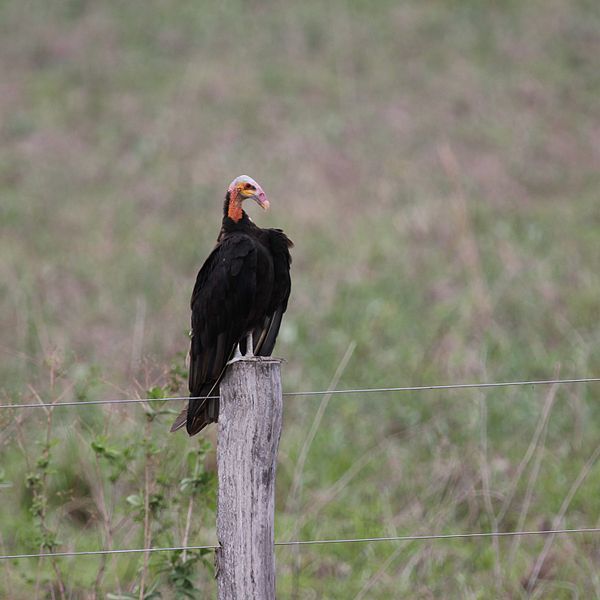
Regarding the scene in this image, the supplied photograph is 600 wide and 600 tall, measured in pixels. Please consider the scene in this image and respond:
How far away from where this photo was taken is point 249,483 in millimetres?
2307

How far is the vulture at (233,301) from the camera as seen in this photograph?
2861mm

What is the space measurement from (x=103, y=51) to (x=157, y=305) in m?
6.80

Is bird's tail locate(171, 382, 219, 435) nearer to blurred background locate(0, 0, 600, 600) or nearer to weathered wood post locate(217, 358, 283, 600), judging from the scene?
blurred background locate(0, 0, 600, 600)

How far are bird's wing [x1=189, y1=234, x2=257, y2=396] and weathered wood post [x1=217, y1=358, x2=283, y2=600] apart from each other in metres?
0.62

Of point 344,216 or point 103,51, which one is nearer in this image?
point 344,216

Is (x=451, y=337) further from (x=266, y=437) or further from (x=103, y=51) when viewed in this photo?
(x=103, y=51)

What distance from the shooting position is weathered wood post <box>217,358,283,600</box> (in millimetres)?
2293

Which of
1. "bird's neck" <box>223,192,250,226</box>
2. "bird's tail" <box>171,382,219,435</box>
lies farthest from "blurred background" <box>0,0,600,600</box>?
"bird's neck" <box>223,192,250,226</box>

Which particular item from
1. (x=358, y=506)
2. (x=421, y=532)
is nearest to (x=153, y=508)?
(x=421, y=532)

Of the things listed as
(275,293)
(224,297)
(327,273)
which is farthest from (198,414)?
(327,273)

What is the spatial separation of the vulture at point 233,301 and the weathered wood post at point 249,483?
397 millimetres

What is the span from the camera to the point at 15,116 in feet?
36.6

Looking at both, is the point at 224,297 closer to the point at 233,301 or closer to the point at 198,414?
the point at 233,301

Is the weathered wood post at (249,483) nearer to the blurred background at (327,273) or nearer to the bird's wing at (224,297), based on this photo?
the blurred background at (327,273)
